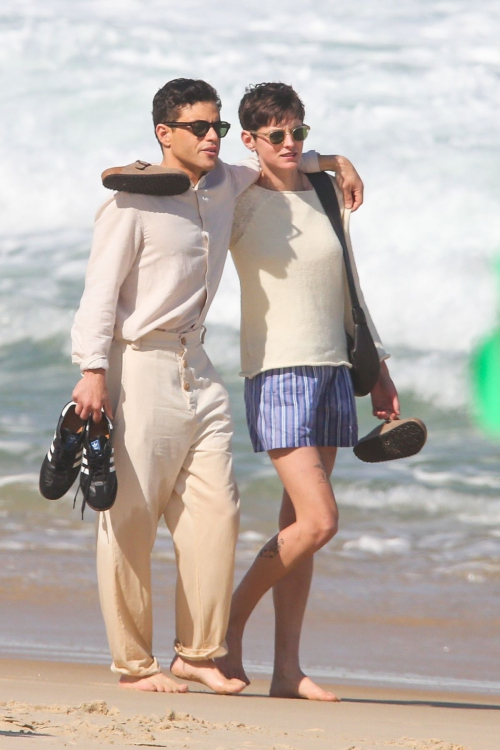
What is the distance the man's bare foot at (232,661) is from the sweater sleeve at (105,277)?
3.34 feet

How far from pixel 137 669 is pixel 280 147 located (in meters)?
1.65

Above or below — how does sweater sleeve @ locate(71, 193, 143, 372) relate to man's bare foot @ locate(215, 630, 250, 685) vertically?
above

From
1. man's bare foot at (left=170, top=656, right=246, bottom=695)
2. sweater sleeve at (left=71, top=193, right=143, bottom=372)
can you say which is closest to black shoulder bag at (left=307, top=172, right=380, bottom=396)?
sweater sleeve at (left=71, top=193, right=143, bottom=372)

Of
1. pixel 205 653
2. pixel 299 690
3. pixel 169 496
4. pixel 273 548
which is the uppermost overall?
pixel 169 496

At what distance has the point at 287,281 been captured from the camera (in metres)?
3.69

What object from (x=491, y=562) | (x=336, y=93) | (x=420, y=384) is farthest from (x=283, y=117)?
(x=336, y=93)

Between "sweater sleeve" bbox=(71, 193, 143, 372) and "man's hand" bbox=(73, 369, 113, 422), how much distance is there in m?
0.03

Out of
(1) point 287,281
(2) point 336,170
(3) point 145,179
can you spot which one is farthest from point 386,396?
(3) point 145,179

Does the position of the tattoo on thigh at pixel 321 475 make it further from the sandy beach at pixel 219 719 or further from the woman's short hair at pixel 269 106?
the woman's short hair at pixel 269 106

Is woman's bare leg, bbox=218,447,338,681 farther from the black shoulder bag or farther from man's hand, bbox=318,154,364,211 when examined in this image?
man's hand, bbox=318,154,364,211

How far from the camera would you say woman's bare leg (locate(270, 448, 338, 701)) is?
369 centimetres

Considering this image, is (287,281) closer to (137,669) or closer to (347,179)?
(347,179)

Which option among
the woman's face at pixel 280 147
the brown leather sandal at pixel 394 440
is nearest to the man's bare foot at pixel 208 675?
the brown leather sandal at pixel 394 440

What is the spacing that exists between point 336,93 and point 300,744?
1434 centimetres
